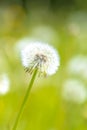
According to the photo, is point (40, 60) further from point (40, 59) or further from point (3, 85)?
point (3, 85)

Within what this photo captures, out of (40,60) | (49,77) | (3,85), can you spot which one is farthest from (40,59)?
(49,77)

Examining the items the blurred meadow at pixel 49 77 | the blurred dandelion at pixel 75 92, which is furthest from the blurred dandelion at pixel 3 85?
the blurred dandelion at pixel 75 92

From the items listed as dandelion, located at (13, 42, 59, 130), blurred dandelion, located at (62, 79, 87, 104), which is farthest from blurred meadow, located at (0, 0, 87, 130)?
dandelion, located at (13, 42, 59, 130)

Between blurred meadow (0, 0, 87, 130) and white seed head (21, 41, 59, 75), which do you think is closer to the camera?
white seed head (21, 41, 59, 75)

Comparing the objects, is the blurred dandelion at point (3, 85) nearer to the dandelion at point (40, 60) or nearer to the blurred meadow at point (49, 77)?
the blurred meadow at point (49, 77)

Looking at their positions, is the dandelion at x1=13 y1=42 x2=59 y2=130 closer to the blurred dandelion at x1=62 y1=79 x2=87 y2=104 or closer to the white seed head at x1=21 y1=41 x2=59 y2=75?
the white seed head at x1=21 y1=41 x2=59 y2=75

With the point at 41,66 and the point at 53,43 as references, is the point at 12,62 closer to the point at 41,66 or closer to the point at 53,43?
the point at 53,43
